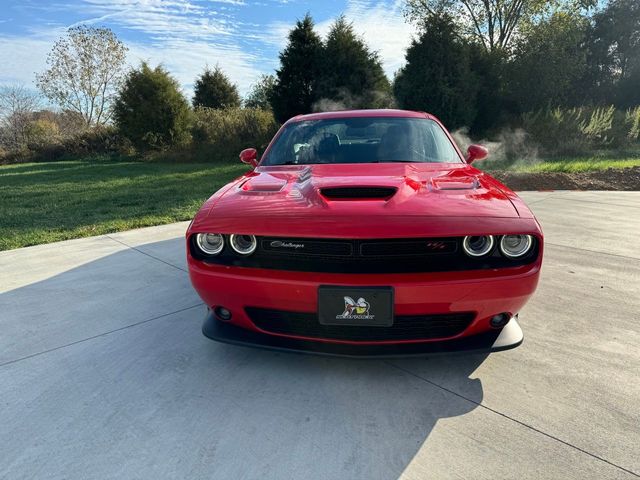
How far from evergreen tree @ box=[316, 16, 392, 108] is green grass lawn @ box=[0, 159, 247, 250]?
4700 millimetres

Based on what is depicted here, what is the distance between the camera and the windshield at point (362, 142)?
3.08 m

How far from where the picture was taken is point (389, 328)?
1987 millimetres

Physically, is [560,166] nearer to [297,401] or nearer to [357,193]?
[357,193]

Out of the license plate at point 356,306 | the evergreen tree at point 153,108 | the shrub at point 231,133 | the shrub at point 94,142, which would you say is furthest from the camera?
the shrub at point 94,142

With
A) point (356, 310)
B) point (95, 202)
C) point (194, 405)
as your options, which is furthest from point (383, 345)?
point (95, 202)

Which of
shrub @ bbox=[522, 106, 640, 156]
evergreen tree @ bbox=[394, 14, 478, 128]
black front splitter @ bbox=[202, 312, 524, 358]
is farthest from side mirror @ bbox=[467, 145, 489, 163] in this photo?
shrub @ bbox=[522, 106, 640, 156]

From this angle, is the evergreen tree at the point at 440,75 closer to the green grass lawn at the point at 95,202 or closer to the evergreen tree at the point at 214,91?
the green grass lawn at the point at 95,202

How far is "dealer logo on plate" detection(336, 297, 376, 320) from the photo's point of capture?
1862 millimetres

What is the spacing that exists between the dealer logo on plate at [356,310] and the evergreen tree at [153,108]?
1752 centimetres

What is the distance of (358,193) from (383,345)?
30.8 inches

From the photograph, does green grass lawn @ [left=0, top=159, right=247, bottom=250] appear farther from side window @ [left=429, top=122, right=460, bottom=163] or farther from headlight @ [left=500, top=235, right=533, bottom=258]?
headlight @ [left=500, top=235, right=533, bottom=258]

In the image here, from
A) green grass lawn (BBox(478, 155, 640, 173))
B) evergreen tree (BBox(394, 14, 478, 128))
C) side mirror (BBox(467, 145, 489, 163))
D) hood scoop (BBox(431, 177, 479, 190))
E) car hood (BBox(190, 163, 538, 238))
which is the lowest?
green grass lawn (BBox(478, 155, 640, 173))

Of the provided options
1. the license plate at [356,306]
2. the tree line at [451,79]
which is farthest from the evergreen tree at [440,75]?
the license plate at [356,306]

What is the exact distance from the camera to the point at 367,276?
1.89 meters
